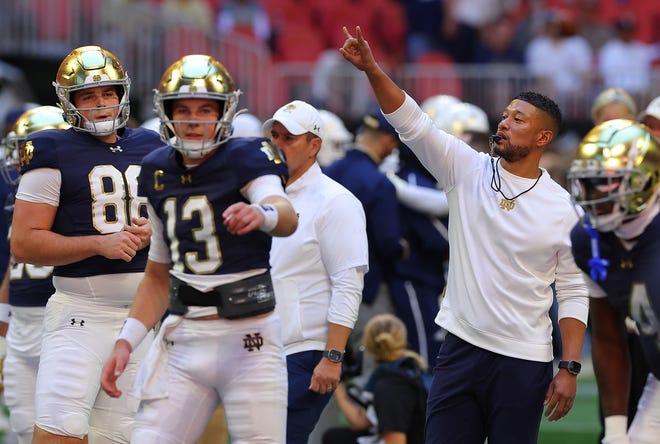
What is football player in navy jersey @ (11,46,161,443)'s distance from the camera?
504 centimetres

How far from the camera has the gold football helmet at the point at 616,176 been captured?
14.1 feet

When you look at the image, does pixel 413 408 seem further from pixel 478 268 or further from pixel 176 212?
pixel 176 212

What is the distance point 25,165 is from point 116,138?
1.44ft

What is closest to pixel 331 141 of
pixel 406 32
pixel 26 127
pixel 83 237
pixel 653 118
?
pixel 653 118

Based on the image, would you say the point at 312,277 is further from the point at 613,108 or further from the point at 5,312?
the point at 613,108

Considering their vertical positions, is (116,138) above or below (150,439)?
above

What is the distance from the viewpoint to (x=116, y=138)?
5.46 m

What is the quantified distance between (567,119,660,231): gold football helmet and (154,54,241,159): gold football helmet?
46.5 inches

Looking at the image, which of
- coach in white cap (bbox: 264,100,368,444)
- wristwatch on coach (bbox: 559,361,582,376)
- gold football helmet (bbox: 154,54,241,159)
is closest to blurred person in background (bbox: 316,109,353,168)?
coach in white cap (bbox: 264,100,368,444)

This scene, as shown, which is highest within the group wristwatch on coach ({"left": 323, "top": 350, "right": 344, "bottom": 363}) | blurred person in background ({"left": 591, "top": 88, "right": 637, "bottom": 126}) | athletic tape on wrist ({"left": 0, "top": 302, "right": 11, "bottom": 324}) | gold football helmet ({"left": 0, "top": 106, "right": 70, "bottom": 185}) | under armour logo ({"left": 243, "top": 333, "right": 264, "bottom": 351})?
blurred person in background ({"left": 591, "top": 88, "right": 637, "bottom": 126})

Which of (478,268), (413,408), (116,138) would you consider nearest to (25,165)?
(116,138)

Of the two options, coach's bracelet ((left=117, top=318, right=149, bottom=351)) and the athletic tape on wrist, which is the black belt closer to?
coach's bracelet ((left=117, top=318, right=149, bottom=351))

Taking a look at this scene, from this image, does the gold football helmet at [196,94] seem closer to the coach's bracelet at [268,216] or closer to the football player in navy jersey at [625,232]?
the coach's bracelet at [268,216]

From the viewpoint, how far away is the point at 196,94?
4.41 metres
